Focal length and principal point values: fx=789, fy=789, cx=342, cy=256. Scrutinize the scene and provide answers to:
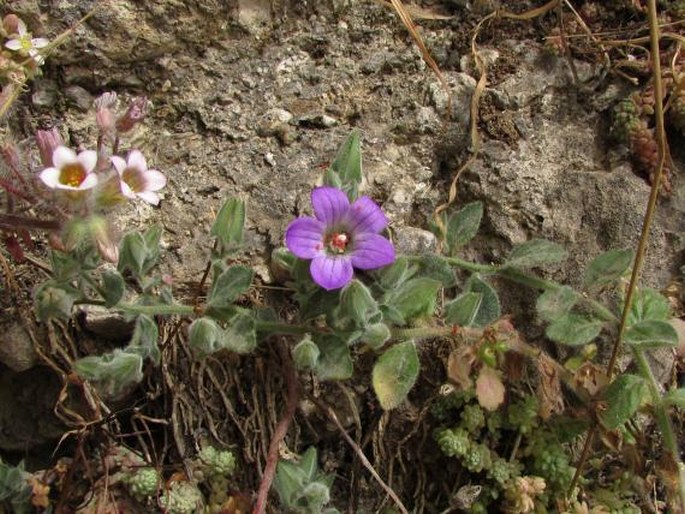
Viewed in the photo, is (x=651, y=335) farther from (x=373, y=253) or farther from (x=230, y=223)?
(x=230, y=223)

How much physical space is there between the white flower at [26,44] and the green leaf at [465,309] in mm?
1695

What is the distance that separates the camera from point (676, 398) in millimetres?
2680

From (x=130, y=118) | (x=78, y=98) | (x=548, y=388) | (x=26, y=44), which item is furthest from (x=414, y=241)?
(x=26, y=44)

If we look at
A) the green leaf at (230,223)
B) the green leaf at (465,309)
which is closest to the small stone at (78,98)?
the green leaf at (230,223)

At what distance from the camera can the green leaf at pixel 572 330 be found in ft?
8.90

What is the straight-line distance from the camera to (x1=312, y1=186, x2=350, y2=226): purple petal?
7.83ft

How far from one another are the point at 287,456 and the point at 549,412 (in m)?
0.93

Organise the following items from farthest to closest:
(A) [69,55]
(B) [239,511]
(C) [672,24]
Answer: (C) [672,24] < (A) [69,55] < (B) [239,511]

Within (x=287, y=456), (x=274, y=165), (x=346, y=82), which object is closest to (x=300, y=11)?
(x=346, y=82)

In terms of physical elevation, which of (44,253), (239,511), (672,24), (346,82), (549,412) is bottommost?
(239,511)

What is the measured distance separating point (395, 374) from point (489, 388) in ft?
1.06

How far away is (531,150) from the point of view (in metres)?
3.07

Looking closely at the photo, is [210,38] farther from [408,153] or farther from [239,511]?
[239,511]

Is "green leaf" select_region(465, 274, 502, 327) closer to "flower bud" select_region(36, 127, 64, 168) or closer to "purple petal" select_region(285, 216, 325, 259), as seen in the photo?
"purple petal" select_region(285, 216, 325, 259)
